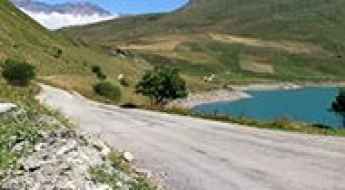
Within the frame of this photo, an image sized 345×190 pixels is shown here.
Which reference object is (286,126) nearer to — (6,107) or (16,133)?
(6,107)

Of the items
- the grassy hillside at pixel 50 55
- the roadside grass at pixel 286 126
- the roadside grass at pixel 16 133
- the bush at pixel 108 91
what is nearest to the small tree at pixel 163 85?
the bush at pixel 108 91

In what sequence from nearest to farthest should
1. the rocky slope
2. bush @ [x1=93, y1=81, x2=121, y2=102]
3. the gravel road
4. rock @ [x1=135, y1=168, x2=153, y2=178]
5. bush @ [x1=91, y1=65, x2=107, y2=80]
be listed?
the rocky slope < the gravel road < rock @ [x1=135, y1=168, x2=153, y2=178] < bush @ [x1=93, y1=81, x2=121, y2=102] < bush @ [x1=91, y1=65, x2=107, y2=80]

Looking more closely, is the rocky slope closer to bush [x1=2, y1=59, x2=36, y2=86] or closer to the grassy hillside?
bush [x1=2, y1=59, x2=36, y2=86]

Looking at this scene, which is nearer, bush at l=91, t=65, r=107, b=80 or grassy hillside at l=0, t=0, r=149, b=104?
grassy hillside at l=0, t=0, r=149, b=104

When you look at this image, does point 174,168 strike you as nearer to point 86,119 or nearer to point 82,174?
point 82,174

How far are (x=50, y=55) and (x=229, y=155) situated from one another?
13083cm

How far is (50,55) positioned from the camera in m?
155

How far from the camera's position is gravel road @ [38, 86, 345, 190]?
21922 millimetres

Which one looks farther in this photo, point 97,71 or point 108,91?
point 97,71

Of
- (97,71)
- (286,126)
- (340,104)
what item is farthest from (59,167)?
(97,71)

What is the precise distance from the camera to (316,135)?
1356 inches

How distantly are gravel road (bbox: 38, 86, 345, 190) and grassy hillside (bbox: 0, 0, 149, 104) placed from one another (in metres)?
72.8

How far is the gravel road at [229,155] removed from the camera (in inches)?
863

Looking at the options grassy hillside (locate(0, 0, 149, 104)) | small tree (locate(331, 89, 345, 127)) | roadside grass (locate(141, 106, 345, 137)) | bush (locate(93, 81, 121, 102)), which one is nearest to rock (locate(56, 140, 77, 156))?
roadside grass (locate(141, 106, 345, 137))
